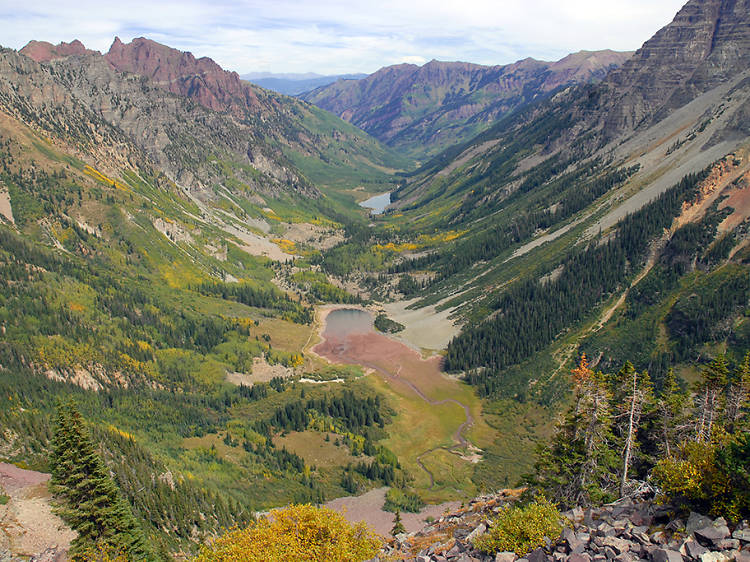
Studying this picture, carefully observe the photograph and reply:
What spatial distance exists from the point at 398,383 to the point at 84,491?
4387 inches

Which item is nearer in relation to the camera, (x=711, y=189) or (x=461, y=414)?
(x=461, y=414)

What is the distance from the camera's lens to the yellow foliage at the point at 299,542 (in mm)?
41125

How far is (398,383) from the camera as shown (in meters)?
155

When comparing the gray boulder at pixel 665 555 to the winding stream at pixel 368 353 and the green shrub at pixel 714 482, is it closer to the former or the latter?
the green shrub at pixel 714 482

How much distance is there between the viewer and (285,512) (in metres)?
46.9

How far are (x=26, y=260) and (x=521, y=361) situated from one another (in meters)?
148

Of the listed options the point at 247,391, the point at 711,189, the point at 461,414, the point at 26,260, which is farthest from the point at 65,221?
the point at 711,189

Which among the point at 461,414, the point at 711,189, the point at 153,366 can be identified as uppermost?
the point at 711,189

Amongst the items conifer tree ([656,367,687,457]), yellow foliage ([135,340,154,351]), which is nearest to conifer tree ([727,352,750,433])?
conifer tree ([656,367,687,457])

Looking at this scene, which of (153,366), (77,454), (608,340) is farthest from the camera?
(153,366)

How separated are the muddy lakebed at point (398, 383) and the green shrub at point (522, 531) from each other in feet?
159

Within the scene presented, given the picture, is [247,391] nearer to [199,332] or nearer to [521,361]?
[199,332]

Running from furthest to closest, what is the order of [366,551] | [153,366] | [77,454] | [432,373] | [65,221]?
[65,221]
[432,373]
[153,366]
[77,454]
[366,551]

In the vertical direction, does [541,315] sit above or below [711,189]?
below
